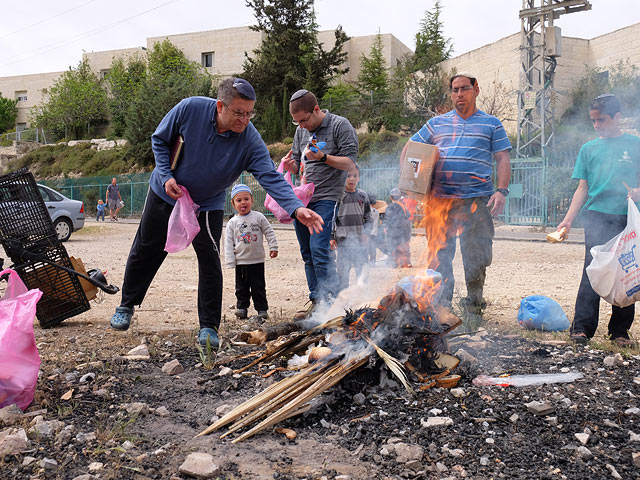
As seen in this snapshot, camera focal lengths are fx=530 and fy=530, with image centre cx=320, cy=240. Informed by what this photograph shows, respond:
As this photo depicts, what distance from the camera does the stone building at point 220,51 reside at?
A: 133 feet

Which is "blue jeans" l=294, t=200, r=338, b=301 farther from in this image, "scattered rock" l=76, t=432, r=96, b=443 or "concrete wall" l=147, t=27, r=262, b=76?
"concrete wall" l=147, t=27, r=262, b=76

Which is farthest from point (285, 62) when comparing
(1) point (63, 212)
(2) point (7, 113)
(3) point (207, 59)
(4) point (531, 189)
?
(2) point (7, 113)

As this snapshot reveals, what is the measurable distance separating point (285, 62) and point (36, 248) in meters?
29.0

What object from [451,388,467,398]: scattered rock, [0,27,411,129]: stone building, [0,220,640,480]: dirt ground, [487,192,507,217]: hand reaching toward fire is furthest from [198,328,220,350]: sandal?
[0,27,411,129]: stone building

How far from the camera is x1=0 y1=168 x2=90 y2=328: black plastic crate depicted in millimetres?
4555

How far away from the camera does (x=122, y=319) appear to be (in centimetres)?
430

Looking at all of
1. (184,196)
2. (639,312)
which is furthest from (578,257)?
(184,196)

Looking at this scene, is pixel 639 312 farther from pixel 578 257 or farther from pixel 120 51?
pixel 120 51

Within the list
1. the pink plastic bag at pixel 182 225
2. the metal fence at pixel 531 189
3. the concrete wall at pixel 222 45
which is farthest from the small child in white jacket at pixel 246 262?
the concrete wall at pixel 222 45

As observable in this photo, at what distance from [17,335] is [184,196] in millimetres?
1509

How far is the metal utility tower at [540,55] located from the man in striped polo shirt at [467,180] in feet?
46.1

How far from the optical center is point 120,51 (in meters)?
49.3

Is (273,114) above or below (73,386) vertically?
above

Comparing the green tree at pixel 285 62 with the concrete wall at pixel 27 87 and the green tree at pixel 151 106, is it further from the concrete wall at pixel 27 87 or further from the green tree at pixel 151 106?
the concrete wall at pixel 27 87
